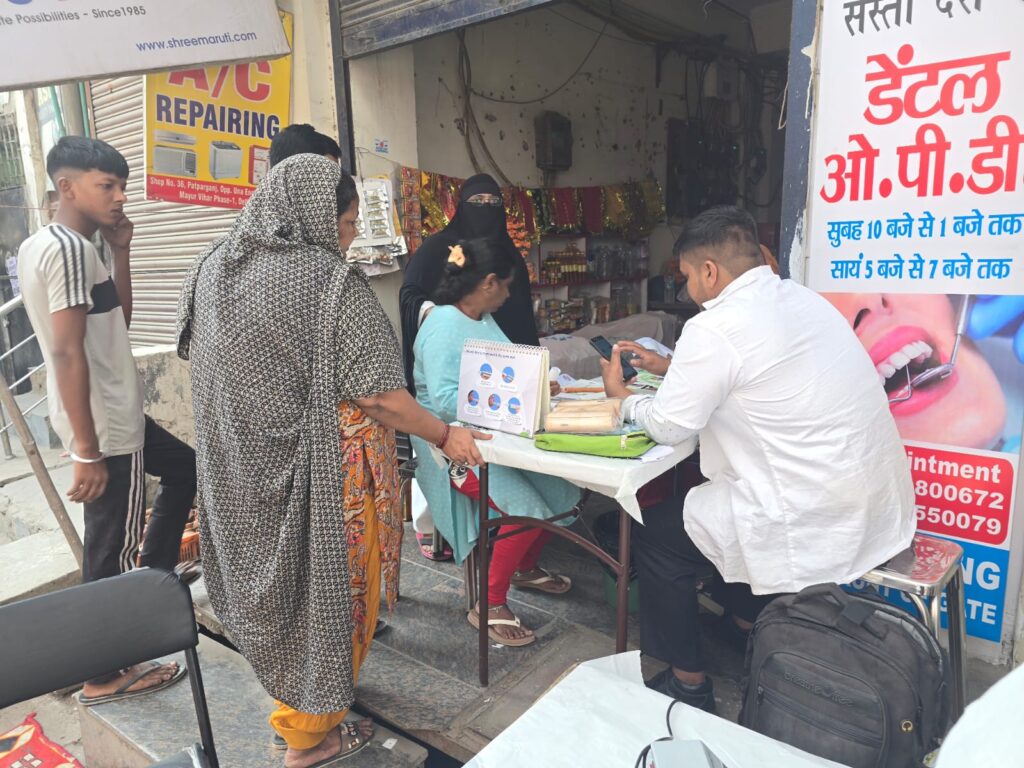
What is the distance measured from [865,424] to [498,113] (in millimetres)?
4249

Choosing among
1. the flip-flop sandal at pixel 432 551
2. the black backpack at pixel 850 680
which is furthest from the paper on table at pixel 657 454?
the flip-flop sandal at pixel 432 551

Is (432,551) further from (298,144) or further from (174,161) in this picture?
(174,161)

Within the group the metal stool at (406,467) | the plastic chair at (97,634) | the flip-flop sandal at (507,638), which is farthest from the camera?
the metal stool at (406,467)

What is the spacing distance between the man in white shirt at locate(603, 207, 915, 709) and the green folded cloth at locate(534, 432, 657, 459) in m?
0.05

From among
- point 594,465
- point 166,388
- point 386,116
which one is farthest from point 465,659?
point 386,116

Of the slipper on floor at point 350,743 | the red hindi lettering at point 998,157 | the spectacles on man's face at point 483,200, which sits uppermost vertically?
the red hindi lettering at point 998,157

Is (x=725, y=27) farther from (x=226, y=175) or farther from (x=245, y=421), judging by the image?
(x=245, y=421)

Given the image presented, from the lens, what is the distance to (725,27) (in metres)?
6.91

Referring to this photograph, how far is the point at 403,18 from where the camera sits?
3336 mm

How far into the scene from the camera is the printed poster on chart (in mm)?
2080

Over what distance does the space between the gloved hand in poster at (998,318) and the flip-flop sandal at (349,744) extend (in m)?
2.20

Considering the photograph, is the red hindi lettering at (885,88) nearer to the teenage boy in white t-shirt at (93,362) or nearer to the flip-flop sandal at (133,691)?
the teenage boy in white t-shirt at (93,362)

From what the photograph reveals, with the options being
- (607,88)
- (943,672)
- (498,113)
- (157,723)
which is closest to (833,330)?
(943,672)

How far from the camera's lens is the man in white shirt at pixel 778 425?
1.77 metres
